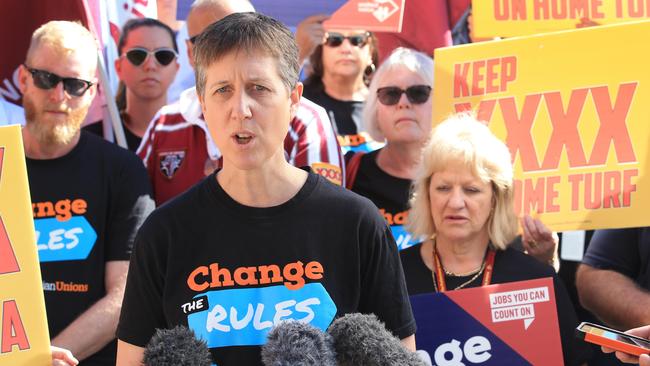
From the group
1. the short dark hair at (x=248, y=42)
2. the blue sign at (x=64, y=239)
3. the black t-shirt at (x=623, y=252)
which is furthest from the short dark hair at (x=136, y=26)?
the short dark hair at (x=248, y=42)

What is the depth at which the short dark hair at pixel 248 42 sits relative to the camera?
241 centimetres

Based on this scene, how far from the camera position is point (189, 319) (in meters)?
2.44

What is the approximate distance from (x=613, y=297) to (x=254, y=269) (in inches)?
84.0

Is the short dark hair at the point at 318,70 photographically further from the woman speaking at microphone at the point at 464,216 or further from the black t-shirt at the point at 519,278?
the black t-shirt at the point at 519,278

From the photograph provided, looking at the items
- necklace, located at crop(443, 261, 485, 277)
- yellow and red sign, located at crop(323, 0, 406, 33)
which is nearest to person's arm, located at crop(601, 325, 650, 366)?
necklace, located at crop(443, 261, 485, 277)

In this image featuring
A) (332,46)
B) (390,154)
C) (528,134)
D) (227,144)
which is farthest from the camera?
(332,46)

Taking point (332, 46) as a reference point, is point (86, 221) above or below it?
below

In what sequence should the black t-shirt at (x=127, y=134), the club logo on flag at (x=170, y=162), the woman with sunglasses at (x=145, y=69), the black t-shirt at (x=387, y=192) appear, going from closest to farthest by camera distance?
the club logo on flag at (x=170, y=162) → the black t-shirt at (x=387, y=192) → the black t-shirt at (x=127, y=134) → the woman with sunglasses at (x=145, y=69)

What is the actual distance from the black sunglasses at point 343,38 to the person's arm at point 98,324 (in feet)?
7.44

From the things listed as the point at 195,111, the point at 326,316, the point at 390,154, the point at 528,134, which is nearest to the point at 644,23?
the point at 528,134

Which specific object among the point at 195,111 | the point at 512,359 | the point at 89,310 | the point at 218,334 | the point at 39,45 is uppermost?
the point at 39,45

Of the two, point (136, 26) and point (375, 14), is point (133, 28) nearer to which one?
point (136, 26)

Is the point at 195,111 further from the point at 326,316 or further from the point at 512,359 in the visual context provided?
the point at 326,316

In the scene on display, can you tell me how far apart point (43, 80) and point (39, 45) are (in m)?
0.16
